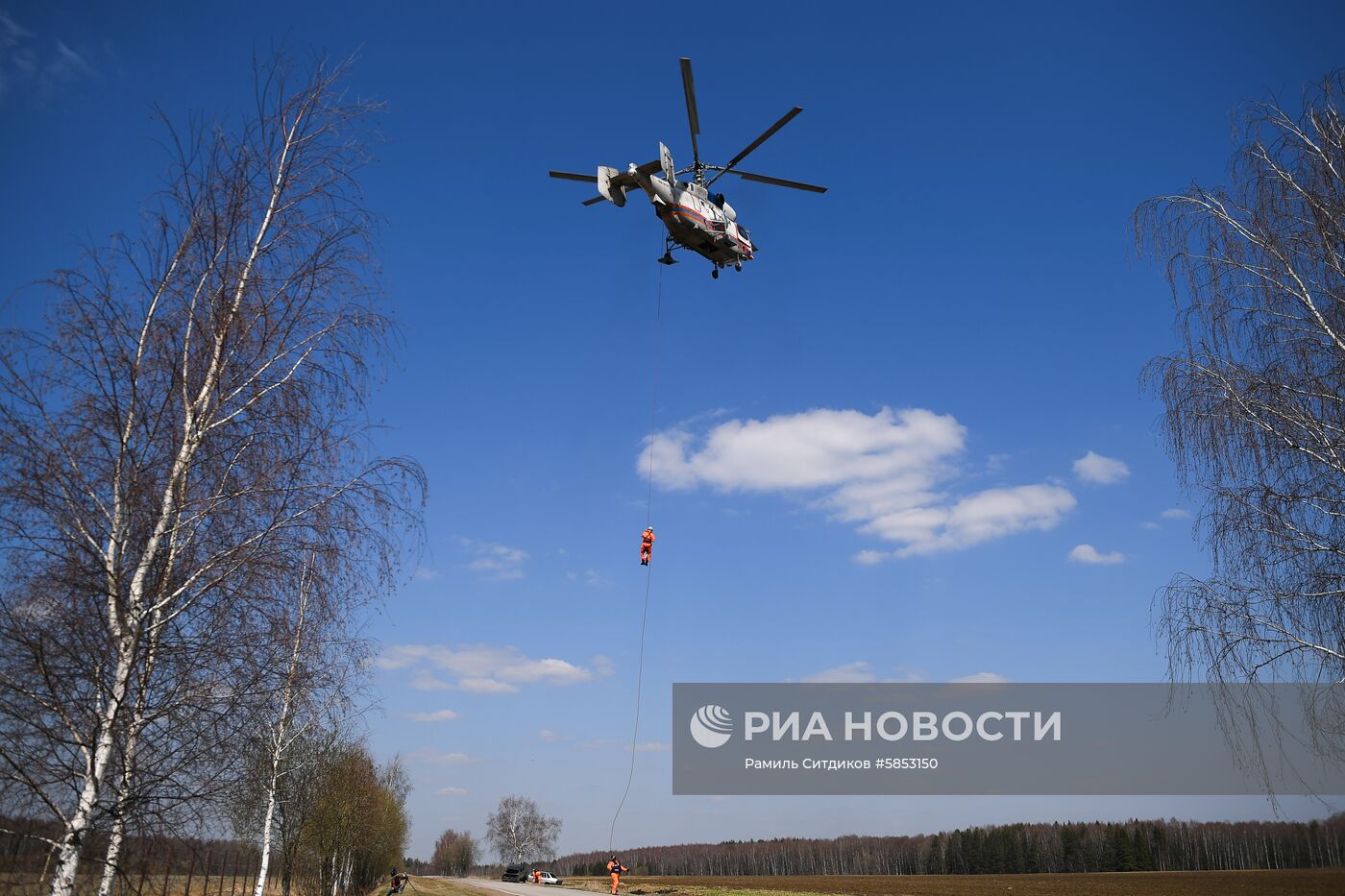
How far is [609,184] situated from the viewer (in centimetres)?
1962

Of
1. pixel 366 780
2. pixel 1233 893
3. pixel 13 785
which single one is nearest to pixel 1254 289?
pixel 13 785

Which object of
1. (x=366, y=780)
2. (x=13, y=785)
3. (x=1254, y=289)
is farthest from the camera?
(x=366, y=780)

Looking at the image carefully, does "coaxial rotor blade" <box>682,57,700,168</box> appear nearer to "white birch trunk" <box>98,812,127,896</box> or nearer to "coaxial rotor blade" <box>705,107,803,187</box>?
"coaxial rotor blade" <box>705,107,803,187</box>

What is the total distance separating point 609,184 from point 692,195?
6.61 feet

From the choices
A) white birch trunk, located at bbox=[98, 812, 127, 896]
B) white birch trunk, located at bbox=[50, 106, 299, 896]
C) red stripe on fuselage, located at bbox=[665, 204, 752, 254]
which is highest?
red stripe on fuselage, located at bbox=[665, 204, 752, 254]

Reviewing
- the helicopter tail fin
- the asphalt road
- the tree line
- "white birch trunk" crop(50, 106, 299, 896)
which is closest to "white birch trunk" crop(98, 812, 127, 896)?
"white birch trunk" crop(50, 106, 299, 896)

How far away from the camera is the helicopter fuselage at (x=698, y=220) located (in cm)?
1959

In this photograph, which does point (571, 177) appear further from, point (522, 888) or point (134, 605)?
point (522, 888)

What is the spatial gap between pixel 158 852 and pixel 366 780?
28.1 m

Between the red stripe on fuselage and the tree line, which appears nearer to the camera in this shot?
the red stripe on fuselage

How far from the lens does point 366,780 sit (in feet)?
107

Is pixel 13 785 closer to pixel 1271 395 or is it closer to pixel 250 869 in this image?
pixel 1271 395

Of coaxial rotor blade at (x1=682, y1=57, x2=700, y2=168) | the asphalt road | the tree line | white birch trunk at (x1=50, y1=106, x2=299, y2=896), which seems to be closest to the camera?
white birch trunk at (x1=50, y1=106, x2=299, y2=896)

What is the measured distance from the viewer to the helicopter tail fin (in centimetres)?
1958
